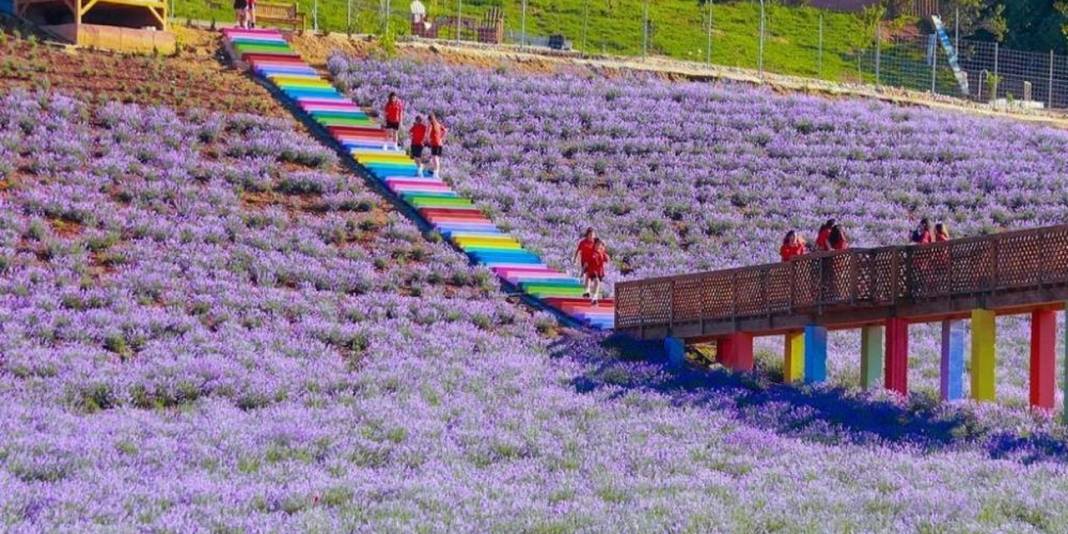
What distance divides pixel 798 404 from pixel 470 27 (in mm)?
36214

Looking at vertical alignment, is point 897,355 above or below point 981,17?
below

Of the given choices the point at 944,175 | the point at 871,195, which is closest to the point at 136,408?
the point at 871,195

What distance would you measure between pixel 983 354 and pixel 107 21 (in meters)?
28.7

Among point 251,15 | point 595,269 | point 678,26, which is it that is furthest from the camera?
point 678,26

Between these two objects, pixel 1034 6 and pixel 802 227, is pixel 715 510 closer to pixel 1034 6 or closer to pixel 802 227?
pixel 802 227

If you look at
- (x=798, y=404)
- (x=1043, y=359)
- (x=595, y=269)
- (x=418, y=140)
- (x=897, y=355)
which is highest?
(x=418, y=140)

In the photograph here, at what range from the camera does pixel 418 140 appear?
38.6 metres

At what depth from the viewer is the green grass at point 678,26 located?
5941 centimetres

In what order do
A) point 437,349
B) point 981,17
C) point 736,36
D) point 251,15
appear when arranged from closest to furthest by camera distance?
point 437,349
point 251,15
point 736,36
point 981,17

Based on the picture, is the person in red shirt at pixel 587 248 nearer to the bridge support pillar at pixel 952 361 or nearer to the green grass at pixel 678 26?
the bridge support pillar at pixel 952 361

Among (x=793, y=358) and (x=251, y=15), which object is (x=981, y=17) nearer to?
(x=251, y=15)

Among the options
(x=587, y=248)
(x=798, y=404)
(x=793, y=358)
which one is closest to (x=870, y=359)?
(x=793, y=358)

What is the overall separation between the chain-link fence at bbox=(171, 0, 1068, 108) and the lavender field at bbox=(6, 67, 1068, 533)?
290 inches

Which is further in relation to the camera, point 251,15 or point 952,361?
point 251,15
